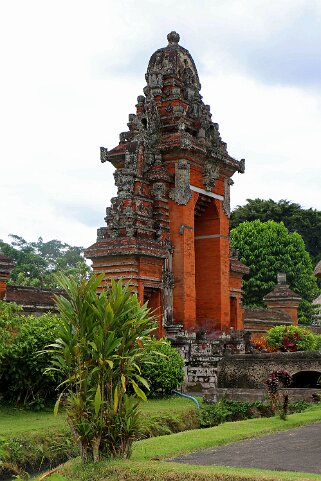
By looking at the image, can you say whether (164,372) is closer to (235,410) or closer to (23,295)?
(235,410)

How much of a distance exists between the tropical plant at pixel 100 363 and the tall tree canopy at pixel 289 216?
40505mm

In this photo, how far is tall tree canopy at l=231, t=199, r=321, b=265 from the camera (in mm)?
49875

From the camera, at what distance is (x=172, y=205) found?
2089 centimetres

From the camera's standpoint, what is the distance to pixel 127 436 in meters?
9.38

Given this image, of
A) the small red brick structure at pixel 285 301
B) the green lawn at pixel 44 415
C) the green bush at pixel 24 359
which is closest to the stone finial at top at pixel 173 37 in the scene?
the green bush at pixel 24 359

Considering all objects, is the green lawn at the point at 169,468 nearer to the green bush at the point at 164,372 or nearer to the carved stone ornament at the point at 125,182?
the green bush at the point at 164,372

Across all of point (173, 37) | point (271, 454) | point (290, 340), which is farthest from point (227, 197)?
point (271, 454)

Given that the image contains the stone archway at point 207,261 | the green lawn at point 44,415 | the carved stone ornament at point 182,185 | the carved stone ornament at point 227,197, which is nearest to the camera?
the green lawn at point 44,415

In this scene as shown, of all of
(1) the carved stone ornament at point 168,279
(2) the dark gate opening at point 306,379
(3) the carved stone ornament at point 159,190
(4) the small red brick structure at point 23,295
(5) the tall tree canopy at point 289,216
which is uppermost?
(5) the tall tree canopy at point 289,216

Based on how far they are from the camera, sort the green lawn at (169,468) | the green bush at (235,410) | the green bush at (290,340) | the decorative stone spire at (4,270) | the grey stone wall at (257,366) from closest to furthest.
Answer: the green lawn at (169,468) → the green bush at (235,410) → the grey stone wall at (257,366) → the decorative stone spire at (4,270) → the green bush at (290,340)

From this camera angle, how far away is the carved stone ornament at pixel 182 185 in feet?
68.2

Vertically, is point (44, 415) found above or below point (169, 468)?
above

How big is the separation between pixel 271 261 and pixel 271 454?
1250 inches

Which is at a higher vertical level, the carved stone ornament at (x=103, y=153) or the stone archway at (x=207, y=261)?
the carved stone ornament at (x=103, y=153)
